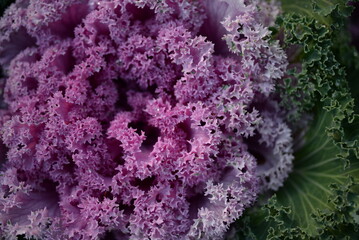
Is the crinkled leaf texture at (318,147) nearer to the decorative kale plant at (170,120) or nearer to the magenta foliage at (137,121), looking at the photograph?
the decorative kale plant at (170,120)

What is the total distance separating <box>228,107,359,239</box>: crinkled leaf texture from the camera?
2.10 metres

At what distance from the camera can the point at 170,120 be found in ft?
6.97

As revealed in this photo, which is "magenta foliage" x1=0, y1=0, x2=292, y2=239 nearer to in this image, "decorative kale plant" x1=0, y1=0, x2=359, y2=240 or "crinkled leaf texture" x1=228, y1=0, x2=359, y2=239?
"decorative kale plant" x1=0, y1=0, x2=359, y2=240

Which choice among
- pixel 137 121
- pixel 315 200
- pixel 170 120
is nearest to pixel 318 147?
pixel 315 200

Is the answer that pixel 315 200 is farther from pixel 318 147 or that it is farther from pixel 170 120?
pixel 170 120

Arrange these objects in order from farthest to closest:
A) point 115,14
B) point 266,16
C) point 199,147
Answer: point 266,16
point 115,14
point 199,147

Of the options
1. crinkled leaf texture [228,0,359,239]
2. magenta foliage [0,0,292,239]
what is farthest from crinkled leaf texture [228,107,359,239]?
magenta foliage [0,0,292,239]

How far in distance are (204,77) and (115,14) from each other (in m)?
0.58

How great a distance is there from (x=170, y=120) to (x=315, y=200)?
3.02 feet

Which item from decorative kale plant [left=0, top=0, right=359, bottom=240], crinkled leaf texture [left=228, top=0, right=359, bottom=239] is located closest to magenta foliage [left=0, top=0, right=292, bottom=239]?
decorative kale plant [left=0, top=0, right=359, bottom=240]

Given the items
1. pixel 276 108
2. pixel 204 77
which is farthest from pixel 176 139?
pixel 276 108

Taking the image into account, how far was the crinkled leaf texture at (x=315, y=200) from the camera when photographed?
6.88 feet

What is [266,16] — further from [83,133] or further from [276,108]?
[83,133]

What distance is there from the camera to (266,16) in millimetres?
2396
